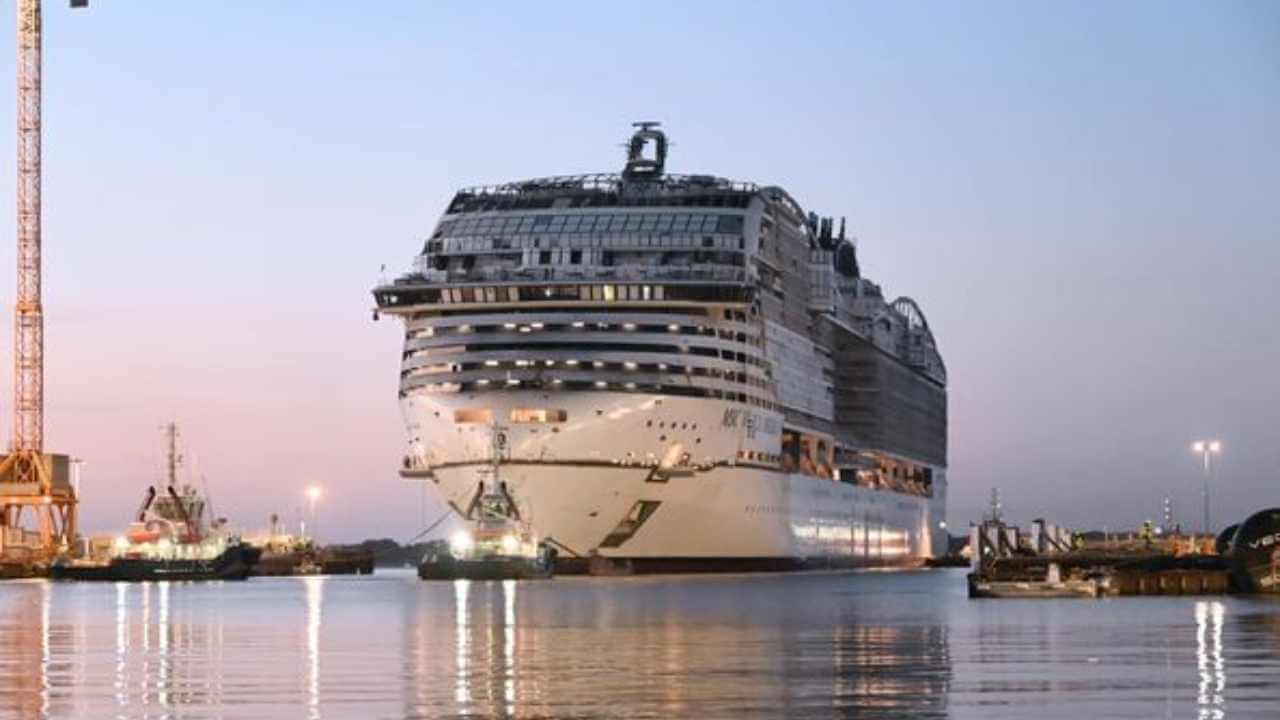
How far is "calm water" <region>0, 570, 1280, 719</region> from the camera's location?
37312 millimetres

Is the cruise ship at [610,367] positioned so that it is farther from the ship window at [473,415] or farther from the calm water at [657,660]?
the calm water at [657,660]

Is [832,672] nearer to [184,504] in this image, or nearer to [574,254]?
[574,254]

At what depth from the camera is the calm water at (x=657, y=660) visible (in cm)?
3731

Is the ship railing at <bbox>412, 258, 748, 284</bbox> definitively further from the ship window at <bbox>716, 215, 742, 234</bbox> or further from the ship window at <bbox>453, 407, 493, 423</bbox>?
the ship window at <bbox>453, 407, 493, 423</bbox>

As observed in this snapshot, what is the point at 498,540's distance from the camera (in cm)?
14062

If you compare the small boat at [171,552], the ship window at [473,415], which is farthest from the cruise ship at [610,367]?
the small boat at [171,552]

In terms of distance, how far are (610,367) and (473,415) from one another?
8136mm

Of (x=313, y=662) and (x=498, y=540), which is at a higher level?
(x=498, y=540)

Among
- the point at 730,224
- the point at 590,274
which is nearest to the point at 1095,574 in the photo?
the point at 590,274

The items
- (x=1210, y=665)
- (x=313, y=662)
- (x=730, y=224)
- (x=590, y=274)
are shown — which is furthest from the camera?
(x=730, y=224)

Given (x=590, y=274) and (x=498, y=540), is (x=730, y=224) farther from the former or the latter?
(x=498, y=540)

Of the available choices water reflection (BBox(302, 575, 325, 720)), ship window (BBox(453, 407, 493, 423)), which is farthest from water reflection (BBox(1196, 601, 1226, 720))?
ship window (BBox(453, 407, 493, 423))

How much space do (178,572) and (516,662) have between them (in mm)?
139650

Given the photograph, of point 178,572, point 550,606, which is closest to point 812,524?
point 178,572
